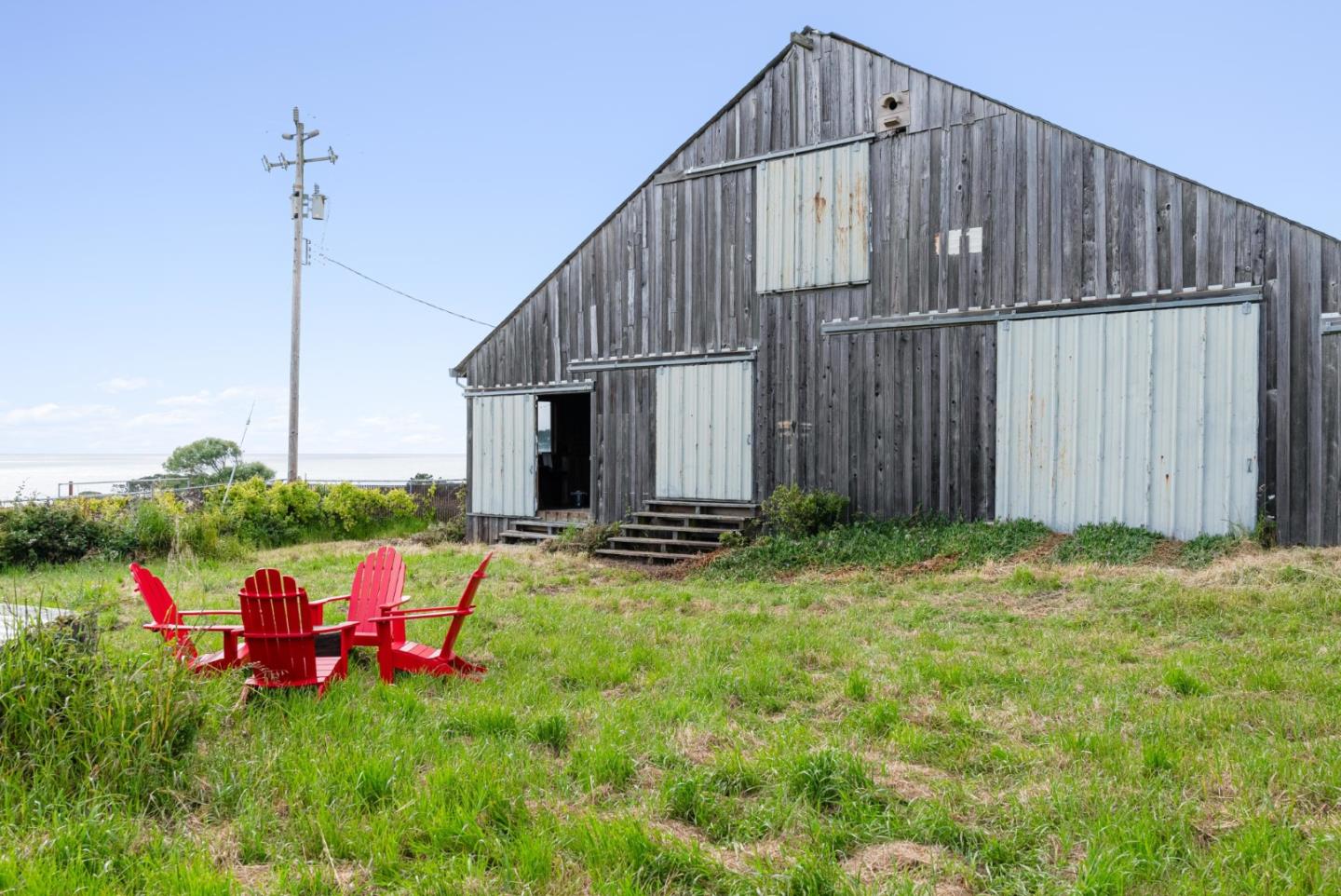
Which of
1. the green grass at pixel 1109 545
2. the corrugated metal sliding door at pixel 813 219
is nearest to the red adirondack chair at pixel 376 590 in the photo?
the green grass at pixel 1109 545

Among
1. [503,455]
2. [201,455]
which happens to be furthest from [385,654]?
[201,455]

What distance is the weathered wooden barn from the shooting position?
9.94m

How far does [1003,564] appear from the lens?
10.1 m

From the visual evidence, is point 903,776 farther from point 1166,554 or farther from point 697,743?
point 1166,554

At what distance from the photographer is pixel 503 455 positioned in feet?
54.7

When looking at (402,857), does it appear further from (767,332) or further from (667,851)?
(767,332)

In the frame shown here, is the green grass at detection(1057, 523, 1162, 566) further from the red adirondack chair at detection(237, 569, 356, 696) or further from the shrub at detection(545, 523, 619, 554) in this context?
the red adirondack chair at detection(237, 569, 356, 696)

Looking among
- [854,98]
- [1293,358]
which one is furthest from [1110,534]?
[854,98]

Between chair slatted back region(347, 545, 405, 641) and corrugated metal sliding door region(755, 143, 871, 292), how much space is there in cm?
797

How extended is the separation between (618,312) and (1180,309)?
801 cm

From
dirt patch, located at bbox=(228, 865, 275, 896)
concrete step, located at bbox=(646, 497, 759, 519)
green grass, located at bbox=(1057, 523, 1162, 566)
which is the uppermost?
concrete step, located at bbox=(646, 497, 759, 519)

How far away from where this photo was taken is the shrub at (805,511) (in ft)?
40.4

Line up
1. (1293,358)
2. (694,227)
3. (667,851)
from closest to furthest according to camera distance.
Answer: (667,851)
(1293,358)
(694,227)

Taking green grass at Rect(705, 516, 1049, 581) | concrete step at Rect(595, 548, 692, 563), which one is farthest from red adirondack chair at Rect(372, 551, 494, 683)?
concrete step at Rect(595, 548, 692, 563)
